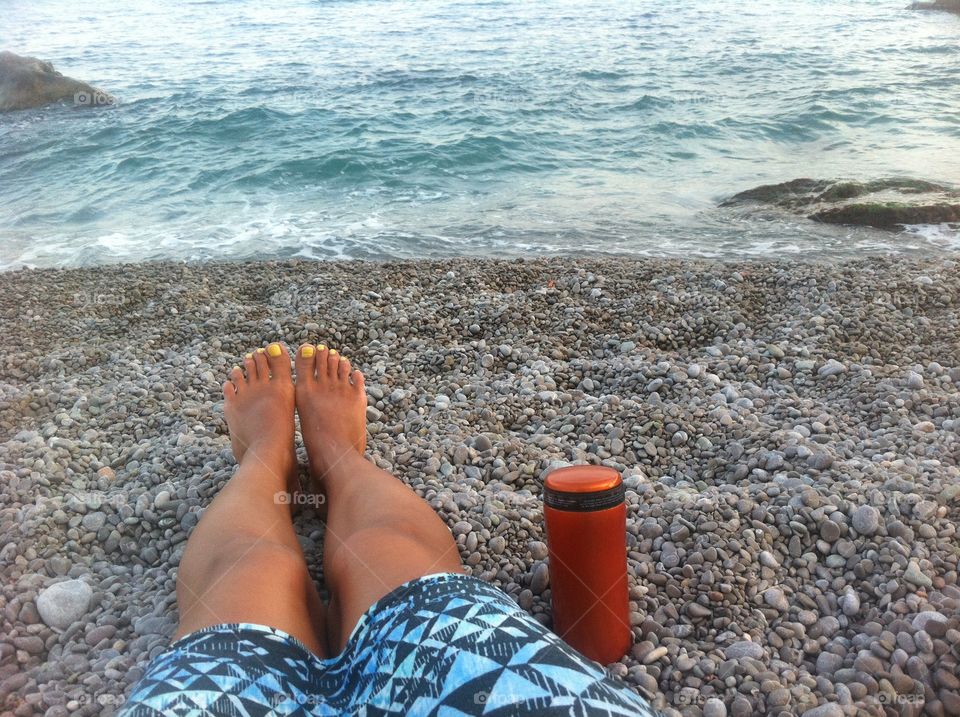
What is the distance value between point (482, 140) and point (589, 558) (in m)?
8.29

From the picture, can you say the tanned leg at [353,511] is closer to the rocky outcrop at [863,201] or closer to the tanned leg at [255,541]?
the tanned leg at [255,541]

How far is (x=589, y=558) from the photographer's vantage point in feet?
5.44

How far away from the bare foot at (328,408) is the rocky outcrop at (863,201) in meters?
5.14

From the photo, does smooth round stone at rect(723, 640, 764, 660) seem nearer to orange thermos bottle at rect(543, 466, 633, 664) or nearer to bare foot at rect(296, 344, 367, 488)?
orange thermos bottle at rect(543, 466, 633, 664)

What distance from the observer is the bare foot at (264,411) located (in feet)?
7.94

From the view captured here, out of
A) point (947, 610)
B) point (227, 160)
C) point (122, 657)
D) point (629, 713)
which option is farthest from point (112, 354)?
point (227, 160)

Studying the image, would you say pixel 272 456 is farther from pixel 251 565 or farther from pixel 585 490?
pixel 585 490

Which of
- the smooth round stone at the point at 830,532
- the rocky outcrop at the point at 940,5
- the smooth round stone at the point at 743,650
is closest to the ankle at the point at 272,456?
the smooth round stone at the point at 743,650

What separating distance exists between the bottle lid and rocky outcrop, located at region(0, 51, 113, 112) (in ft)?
44.7

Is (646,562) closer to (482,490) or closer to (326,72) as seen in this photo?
(482,490)

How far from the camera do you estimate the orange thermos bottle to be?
1595 mm

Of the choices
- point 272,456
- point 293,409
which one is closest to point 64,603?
point 272,456

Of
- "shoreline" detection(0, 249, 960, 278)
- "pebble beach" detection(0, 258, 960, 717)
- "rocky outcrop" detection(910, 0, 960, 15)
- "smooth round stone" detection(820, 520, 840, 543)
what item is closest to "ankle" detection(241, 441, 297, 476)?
"pebble beach" detection(0, 258, 960, 717)

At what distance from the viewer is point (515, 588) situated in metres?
1.98
